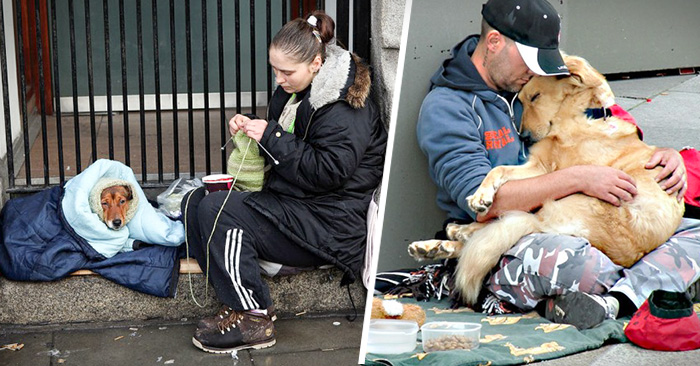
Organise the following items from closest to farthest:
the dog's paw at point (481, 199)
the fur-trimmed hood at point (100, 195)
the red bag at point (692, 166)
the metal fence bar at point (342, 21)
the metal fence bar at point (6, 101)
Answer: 1. the dog's paw at point (481, 199)
2. the red bag at point (692, 166)
3. the fur-trimmed hood at point (100, 195)
4. the metal fence bar at point (6, 101)
5. the metal fence bar at point (342, 21)

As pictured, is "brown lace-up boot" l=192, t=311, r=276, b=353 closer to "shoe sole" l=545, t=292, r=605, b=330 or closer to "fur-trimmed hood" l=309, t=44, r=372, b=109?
"fur-trimmed hood" l=309, t=44, r=372, b=109

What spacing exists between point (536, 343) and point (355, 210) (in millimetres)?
2183

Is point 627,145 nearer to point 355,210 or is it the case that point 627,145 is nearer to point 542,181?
point 542,181

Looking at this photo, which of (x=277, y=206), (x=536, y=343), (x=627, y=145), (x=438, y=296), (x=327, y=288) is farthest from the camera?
(x=327, y=288)

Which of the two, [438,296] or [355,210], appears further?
[355,210]

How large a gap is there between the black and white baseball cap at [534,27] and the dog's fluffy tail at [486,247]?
16.7 inches

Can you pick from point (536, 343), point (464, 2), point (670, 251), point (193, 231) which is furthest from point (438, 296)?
point (193, 231)

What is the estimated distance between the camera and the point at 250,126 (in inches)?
164

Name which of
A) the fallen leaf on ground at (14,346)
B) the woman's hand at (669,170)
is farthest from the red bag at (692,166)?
the fallen leaf on ground at (14,346)

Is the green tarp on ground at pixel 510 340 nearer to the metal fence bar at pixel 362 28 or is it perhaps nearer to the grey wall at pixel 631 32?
the grey wall at pixel 631 32

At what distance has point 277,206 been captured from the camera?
4336 millimetres

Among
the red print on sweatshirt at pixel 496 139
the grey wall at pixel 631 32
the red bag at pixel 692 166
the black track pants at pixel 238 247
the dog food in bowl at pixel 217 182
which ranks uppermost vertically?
the grey wall at pixel 631 32

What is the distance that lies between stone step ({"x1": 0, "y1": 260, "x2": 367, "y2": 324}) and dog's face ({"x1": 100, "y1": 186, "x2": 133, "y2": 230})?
29 cm

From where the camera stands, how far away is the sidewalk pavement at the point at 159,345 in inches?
167
